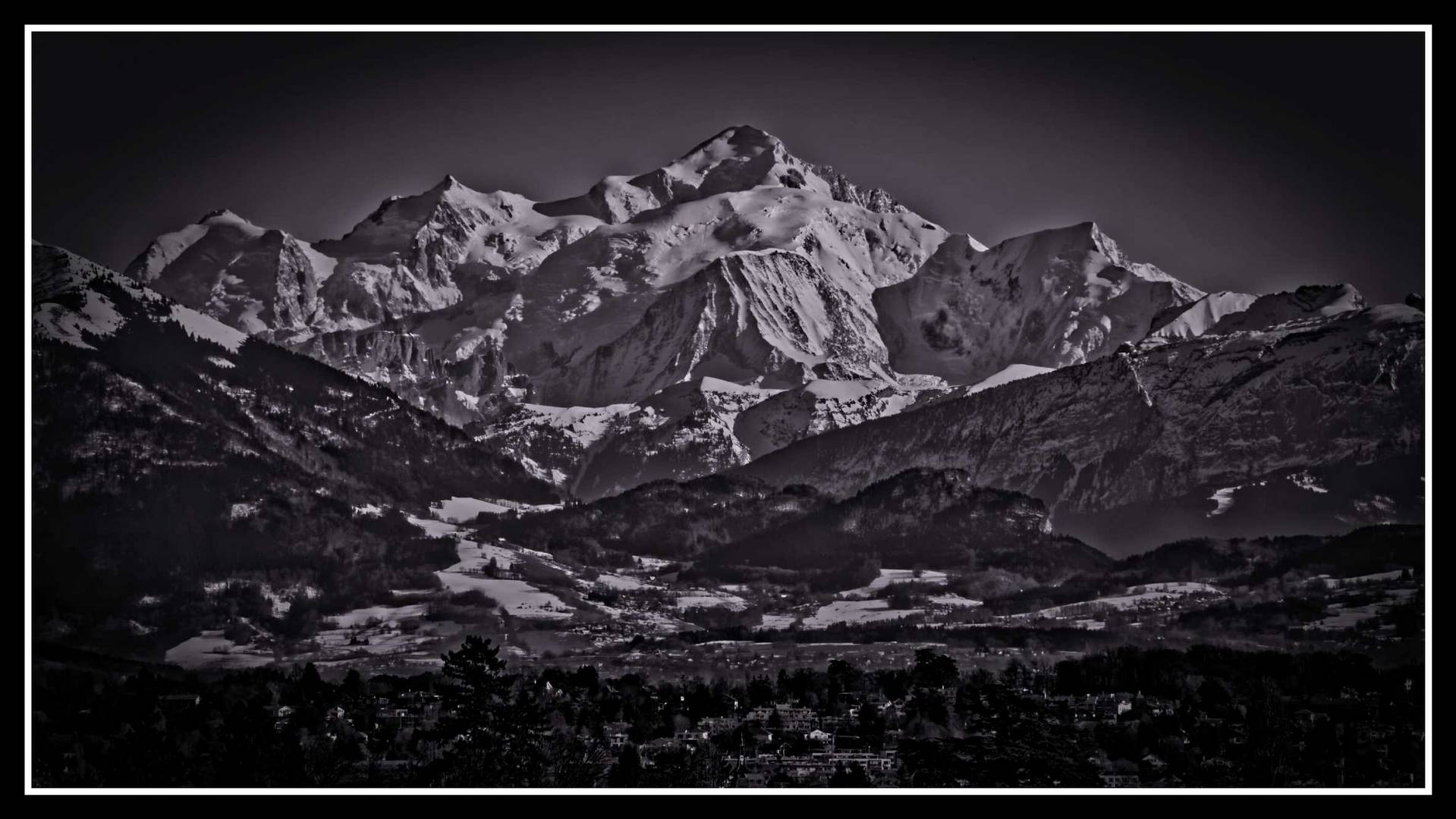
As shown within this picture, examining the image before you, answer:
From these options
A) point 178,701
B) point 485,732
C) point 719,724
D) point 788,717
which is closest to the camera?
point 485,732

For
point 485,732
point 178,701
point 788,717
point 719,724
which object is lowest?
point 485,732

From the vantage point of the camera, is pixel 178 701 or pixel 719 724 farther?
pixel 178 701

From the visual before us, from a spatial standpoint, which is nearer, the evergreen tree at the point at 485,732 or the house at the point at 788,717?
the evergreen tree at the point at 485,732

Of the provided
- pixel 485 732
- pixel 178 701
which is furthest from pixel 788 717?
pixel 178 701

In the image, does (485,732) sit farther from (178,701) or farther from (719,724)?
(178,701)

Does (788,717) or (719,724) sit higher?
(788,717)

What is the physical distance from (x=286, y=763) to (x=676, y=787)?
74.4ft

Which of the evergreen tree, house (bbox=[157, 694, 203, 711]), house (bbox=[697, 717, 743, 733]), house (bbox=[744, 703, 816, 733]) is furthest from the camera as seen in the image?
house (bbox=[157, 694, 203, 711])

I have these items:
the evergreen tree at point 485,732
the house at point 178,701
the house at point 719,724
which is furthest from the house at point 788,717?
the house at point 178,701

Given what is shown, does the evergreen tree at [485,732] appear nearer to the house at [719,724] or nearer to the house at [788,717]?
the house at [719,724]

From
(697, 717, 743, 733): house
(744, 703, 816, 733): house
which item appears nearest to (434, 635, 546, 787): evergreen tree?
(697, 717, 743, 733): house

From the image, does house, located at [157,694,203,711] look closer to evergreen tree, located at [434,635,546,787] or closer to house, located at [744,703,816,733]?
evergreen tree, located at [434,635,546,787]

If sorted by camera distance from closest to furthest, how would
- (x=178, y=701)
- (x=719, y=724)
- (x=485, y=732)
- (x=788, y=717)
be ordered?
(x=485, y=732) < (x=719, y=724) < (x=788, y=717) < (x=178, y=701)

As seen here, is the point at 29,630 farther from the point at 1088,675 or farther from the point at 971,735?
the point at 1088,675
